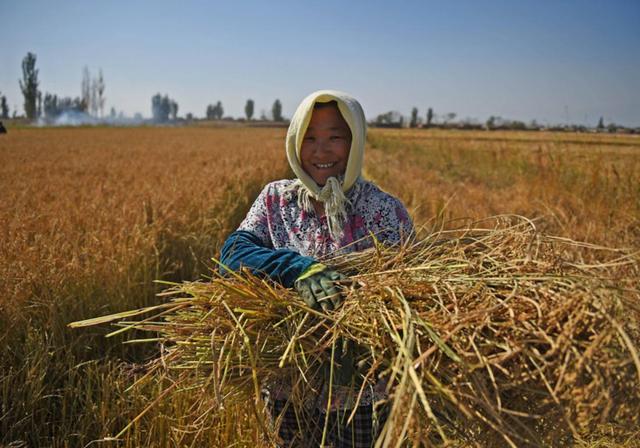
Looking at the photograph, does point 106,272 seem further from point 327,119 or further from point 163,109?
point 163,109

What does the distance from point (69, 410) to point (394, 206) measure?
1.89m

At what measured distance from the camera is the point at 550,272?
1.11 m

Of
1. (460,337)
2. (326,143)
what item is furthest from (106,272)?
(460,337)

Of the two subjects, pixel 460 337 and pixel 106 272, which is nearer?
pixel 460 337

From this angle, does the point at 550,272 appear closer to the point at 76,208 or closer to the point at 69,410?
the point at 69,410

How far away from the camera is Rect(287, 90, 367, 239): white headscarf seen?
1749 millimetres

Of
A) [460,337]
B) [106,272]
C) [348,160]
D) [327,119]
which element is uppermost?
[327,119]

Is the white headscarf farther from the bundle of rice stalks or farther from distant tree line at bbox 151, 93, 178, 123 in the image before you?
distant tree line at bbox 151, 93, 178, 123

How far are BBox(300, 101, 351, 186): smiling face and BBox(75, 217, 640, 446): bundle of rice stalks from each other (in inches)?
18.9

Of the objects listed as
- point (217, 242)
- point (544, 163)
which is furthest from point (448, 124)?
point (217, 242)

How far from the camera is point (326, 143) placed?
1.82m

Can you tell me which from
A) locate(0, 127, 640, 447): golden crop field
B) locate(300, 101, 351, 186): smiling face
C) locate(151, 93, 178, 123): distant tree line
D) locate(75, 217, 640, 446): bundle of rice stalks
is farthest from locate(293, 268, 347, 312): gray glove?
locate(151, 93, 178, 123): distant tree line

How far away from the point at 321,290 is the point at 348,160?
28.7 inches

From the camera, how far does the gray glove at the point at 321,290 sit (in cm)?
120
